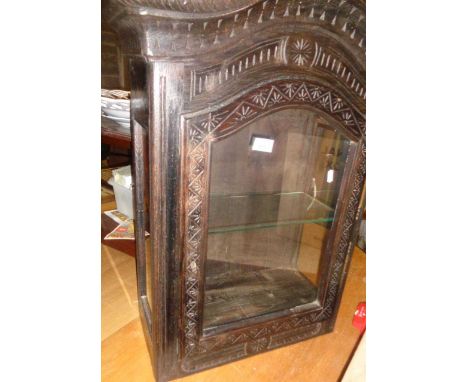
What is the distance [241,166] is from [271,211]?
15cm

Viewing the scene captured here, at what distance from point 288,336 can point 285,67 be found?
52cm

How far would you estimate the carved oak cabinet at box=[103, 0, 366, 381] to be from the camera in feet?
1.29

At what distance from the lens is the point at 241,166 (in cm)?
60

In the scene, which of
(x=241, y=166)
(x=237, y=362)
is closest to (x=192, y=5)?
(x=241, y=166)

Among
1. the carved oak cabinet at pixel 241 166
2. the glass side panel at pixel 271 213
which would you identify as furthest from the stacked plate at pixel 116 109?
the glass side panel at pixel 271 213

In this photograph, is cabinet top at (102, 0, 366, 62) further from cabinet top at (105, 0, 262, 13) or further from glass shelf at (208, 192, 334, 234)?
glass shelf at (208, 192, 334, 234)

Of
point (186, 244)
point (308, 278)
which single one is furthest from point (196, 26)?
point (308, 278)

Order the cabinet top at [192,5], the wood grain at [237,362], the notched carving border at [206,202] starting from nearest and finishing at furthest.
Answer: the cabinet top at [192,5], the notched carving border at [206,202], the wood grain at [237,362]

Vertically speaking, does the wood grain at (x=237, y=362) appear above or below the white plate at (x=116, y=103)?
below

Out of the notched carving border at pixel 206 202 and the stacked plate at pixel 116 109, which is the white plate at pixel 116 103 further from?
the notched carving border at pixel 206 202

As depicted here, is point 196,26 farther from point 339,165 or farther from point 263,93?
point 339,165

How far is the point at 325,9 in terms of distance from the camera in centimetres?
43

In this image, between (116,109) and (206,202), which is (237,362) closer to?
(206,202)

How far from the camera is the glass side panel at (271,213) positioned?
572 millimetres
